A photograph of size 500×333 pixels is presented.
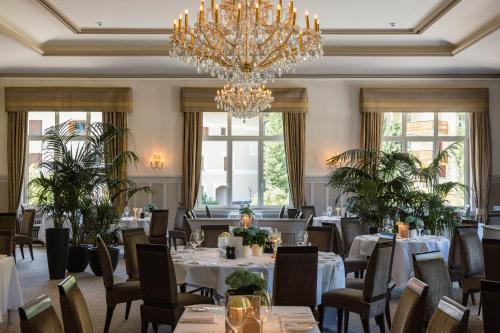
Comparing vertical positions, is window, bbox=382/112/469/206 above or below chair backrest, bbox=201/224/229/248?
above

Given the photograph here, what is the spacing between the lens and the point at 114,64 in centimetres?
1354

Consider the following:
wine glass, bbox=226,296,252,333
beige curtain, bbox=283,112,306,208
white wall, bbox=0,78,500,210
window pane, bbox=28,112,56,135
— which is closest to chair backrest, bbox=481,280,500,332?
wine glass, bbox=226,296,252,333

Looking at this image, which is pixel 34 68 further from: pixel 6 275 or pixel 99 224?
pixel 6 275

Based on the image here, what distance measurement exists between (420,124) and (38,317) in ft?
42.5

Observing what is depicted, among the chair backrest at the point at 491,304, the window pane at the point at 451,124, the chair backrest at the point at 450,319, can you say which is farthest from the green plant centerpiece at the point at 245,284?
the window pane at the point at 451,124

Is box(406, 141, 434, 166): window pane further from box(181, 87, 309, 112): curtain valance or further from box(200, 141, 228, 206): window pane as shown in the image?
box(200, 141, 228, 206): window pane

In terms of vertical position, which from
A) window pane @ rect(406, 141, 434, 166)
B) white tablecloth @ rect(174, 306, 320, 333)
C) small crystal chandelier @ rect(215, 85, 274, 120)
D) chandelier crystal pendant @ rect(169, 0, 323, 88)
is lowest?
white tablecloth @ rect(174, 306, 320, 333)

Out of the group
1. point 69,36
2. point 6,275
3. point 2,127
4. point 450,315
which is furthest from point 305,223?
point 2,127

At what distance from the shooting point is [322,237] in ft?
25.1

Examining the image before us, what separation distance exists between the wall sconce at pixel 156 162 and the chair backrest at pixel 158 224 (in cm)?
300

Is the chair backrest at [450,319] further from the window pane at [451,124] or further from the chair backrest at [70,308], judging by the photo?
the window pane at [451,124]

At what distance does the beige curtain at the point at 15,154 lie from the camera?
14445 millimetres

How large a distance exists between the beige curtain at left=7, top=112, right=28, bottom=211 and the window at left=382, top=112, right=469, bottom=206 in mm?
8226

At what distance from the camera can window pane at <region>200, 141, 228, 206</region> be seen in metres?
14.8
